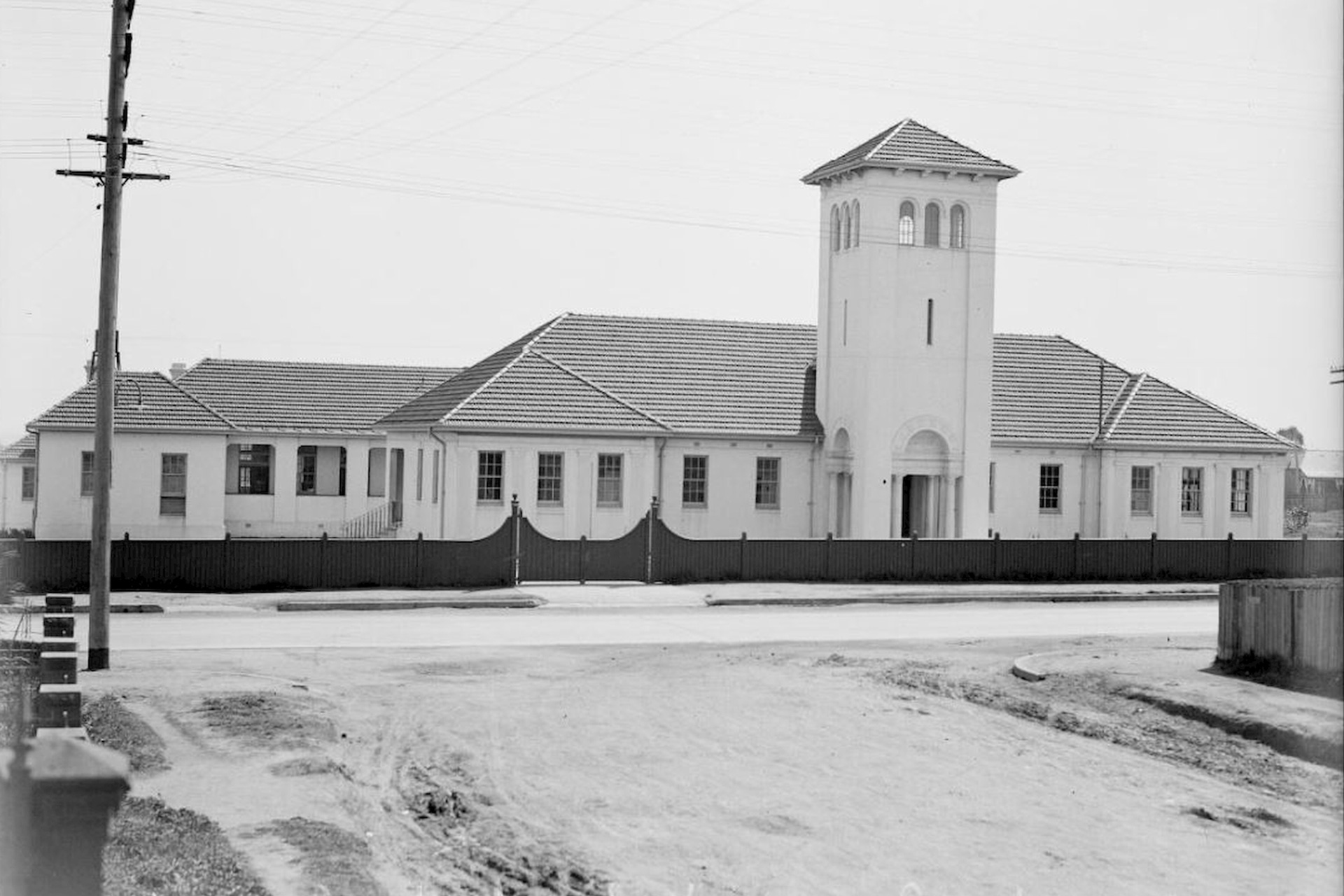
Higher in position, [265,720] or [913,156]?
[913,156]

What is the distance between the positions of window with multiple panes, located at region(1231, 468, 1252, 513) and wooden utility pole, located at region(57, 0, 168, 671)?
36.4 meters

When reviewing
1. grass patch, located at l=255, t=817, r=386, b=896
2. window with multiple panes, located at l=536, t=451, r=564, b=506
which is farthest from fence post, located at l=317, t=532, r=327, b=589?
grass patch, located at l=255, t=817, r=386, b=896

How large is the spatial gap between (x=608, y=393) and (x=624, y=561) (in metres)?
8.11

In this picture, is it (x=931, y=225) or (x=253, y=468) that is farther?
(x=253, y=468)

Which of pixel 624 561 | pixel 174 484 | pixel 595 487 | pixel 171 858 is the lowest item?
pixel 171 858

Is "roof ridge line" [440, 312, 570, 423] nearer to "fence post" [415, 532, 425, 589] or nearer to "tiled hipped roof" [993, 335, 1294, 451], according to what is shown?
"fence post" [415, 532, 425, 589]

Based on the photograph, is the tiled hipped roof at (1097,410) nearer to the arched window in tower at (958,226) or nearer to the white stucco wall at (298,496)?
the arched window in tower at (958,226)

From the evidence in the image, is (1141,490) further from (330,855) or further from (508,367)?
(330,855)

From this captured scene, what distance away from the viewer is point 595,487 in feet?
132

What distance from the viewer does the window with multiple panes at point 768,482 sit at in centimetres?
4325

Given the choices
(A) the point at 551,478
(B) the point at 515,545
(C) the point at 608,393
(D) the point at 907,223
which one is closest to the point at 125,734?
(B) the point at 515,545

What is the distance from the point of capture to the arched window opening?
42.6 meters

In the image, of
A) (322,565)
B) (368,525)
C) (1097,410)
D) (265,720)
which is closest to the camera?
(265,720)

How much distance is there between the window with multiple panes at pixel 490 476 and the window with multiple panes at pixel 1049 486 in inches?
644
